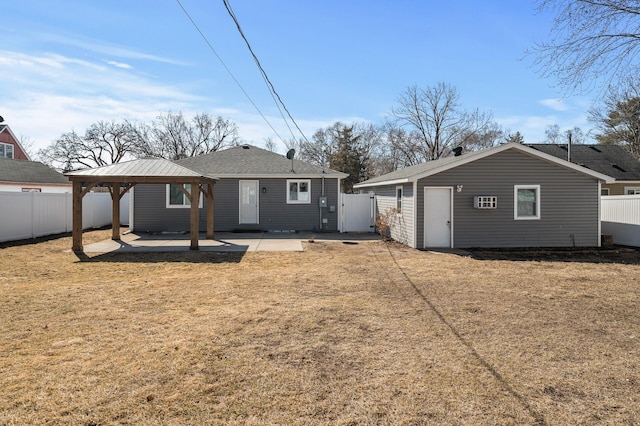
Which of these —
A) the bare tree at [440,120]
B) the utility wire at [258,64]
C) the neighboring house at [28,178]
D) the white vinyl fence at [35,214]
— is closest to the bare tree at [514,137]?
the bare tree at [440,120]

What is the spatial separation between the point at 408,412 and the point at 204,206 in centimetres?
1442

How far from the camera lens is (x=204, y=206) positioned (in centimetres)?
1597

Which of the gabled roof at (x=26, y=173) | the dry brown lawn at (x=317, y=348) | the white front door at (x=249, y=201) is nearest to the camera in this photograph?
the dry brown lawn at (x=317, y=348)

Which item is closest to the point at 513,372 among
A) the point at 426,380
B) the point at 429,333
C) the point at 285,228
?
the point at 426,380

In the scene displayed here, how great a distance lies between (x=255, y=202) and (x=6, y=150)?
76.6 ft

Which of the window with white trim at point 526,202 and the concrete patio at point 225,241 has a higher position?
the window with white trim at point 526,202

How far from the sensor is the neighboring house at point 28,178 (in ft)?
69.6

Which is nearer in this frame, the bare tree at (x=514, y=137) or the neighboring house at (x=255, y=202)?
the neighboring house at (x=255, y=202)

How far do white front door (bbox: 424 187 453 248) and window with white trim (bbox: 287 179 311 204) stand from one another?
5.77 metres

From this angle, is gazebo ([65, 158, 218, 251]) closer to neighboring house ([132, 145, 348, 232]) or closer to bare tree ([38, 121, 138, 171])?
neighboring house ([132, 145, 348, 232])

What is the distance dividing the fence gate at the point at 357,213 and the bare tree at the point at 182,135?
86.7 feet

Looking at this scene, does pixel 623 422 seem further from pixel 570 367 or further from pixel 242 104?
pixel 242 104

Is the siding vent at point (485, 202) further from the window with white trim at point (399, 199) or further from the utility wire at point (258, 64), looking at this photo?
the utility wire at point (258, 64)

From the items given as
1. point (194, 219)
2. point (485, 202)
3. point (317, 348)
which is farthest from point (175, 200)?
point (317, 348)
